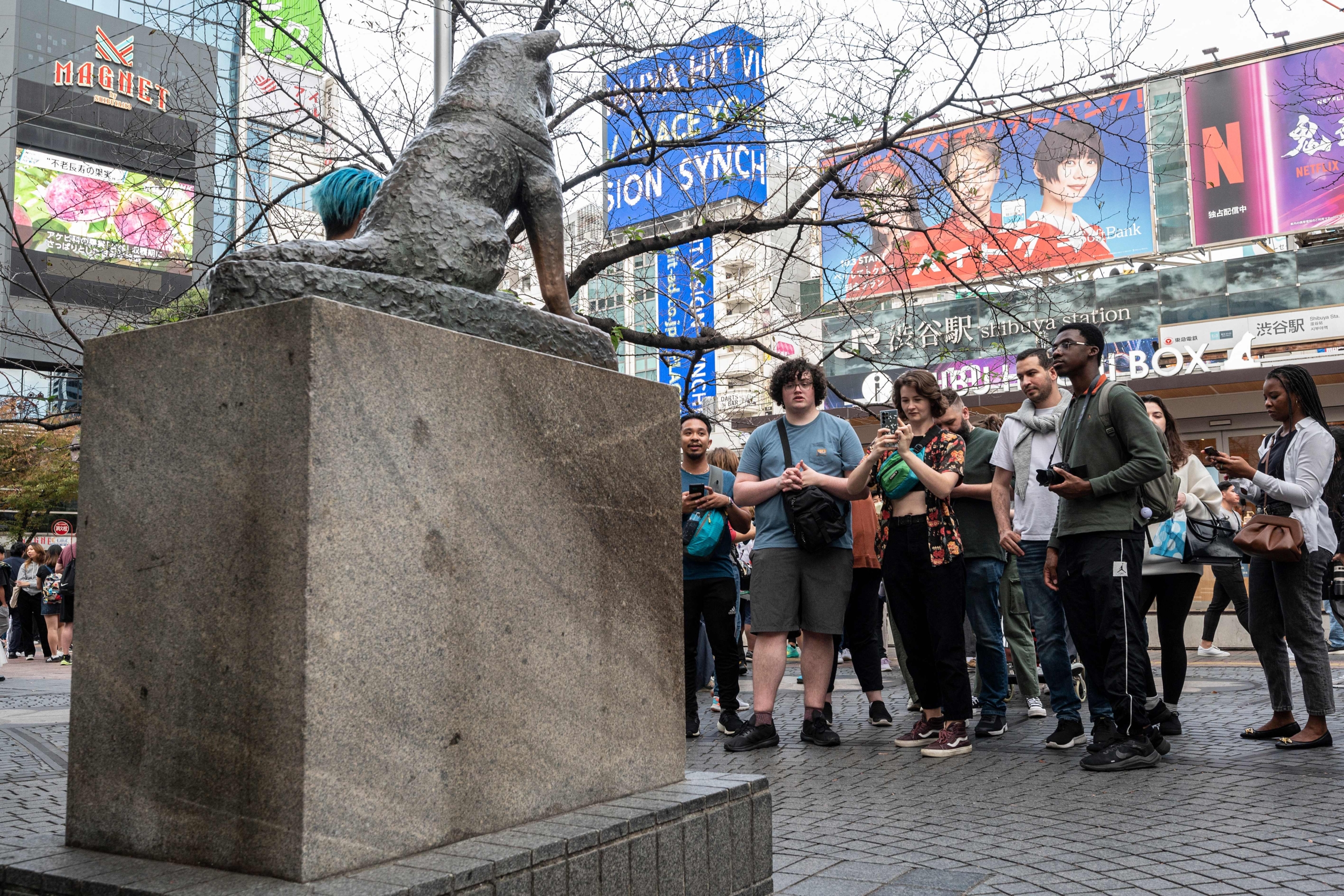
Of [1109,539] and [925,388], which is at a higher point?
[925,388]

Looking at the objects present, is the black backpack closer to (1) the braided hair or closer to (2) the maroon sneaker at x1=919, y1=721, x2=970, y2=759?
(2) the maroon sneaker at x1=919, y1=721, x2=970, y2=759

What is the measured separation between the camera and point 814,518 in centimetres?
601

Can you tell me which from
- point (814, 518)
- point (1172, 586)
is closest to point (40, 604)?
point (814, 518)

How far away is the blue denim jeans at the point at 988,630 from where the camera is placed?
639 cm

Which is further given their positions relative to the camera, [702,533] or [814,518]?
[702,533]

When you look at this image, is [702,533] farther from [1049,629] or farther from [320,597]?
[320,597]

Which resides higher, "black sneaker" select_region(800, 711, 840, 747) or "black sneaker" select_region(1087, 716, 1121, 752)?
"black sneaker" select_region(1087, 716, 1121, 752)

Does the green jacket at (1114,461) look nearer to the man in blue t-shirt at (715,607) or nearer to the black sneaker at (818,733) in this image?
the black sneaker at (818,733)

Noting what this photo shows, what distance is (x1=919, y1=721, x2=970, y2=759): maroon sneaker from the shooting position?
5.68 metres

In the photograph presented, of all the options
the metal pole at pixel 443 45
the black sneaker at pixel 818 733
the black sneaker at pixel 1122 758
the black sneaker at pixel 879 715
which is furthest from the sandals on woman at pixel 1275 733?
the metal pole at pixel 443 45

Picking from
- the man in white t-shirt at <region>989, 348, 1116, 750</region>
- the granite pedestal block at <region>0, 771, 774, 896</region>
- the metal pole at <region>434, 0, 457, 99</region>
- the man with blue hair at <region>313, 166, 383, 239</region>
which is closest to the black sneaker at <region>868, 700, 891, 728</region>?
the man in white t-shirt at <region>989, 348, 1116, 750</region>

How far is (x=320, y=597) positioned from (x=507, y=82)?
6.00 ft

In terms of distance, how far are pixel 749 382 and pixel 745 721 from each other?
4.74 metres

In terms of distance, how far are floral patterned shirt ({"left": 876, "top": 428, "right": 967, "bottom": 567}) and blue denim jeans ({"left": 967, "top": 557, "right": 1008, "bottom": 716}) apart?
0.36 metres
